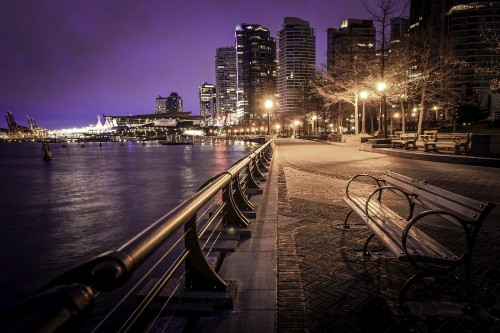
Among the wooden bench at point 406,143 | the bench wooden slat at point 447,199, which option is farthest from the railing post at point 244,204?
the wooden bench at point 406,143

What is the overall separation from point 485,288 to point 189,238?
11.2ft

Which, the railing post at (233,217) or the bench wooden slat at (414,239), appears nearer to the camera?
the bench wooden slat at (414,239)

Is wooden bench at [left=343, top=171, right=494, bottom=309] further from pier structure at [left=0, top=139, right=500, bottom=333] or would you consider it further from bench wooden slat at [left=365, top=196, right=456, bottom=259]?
pier structure at [left=0, top=139, right=500, bottom=333]

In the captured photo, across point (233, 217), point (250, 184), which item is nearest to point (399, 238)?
point (233, 217)

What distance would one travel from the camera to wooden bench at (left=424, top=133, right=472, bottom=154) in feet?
60.4

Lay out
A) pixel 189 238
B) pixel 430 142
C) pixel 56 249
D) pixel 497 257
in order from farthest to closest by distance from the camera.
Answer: pixel 430 142 → pixel 56 249 → pixel 497 257 → pixel 189 238

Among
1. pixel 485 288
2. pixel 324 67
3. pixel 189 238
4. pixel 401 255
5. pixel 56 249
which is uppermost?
pixel 324 67

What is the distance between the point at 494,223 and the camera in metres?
6.63

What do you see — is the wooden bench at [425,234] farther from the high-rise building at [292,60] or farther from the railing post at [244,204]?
the high-rise building at [292,60]

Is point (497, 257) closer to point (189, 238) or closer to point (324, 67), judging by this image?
point (189, 238)

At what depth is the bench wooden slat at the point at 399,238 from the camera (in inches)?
136

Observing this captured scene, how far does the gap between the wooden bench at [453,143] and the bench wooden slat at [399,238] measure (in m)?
15.8

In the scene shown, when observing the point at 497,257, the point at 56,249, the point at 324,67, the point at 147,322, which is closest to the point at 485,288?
the point at 497,257

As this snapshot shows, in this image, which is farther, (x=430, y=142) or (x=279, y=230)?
(x=430, y=142)
